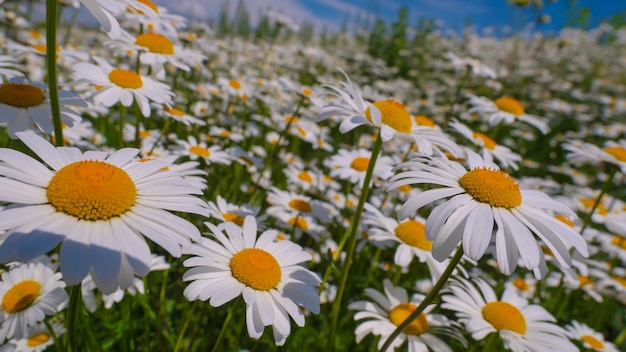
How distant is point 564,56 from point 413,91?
9683mm

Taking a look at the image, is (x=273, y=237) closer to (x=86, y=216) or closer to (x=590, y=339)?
(x=86, y=216)

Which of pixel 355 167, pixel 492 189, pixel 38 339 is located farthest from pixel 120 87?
pixel 492 189

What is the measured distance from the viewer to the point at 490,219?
1272mm

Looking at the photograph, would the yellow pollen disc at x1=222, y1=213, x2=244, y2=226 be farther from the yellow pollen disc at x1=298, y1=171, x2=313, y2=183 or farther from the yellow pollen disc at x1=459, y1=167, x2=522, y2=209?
the yellow pollen disc at x1=298, y1=171, x2=313, y2=183

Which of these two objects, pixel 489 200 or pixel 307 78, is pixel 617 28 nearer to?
pixel 307 78

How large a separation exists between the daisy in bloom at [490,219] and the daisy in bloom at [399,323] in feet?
2.52

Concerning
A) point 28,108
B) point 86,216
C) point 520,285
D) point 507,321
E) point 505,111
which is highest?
point 505,111

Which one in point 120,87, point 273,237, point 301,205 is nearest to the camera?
point 273,237

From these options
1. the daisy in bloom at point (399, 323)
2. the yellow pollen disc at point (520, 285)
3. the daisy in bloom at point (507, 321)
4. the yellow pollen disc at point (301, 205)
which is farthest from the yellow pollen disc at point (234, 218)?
the yellow pollen disc at point (520, 285)

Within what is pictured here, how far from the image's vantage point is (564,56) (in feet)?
49.6

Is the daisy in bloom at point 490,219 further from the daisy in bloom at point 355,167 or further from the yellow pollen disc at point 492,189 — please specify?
the daisy in bloom at point 355,167

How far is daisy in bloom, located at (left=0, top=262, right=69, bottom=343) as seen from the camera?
1515 millimetres

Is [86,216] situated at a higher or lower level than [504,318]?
higher

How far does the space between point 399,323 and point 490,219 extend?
2.94 ft
